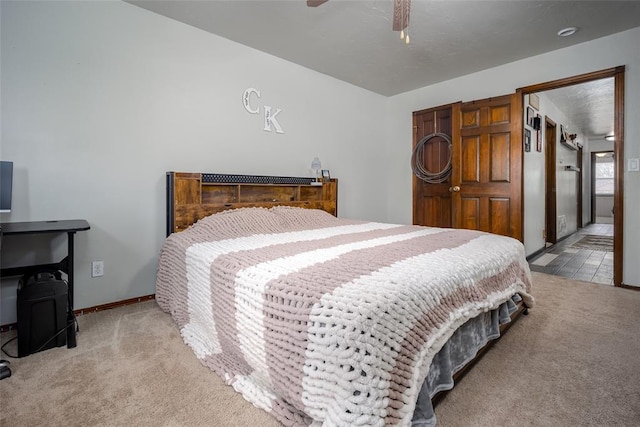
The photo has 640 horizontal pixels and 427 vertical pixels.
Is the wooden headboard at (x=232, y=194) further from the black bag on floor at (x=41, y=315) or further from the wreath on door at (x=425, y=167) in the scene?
the wreath on door at (x=425, y=167)

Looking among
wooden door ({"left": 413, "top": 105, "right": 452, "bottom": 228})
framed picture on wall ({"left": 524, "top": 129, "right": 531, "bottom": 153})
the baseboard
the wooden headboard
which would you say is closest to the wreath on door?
wooden door ({"left": 413, "top": 105, "right": 452, "bottom": 228})

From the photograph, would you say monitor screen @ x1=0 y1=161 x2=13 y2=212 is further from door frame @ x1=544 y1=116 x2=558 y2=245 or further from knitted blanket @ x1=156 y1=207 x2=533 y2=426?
door frame @ x1=544 y1=116 x2=558 y2=245

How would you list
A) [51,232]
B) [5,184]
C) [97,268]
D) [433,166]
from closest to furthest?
[51,232] < [5,184] < [97,268] < [433,166]

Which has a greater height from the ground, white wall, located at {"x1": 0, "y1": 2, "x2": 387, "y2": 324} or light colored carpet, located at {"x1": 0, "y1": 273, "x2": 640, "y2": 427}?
white wall, located at {"x1": 0, "y1": 2, "x2": 387, "y2": 324}

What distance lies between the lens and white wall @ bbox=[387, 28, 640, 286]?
2.90m

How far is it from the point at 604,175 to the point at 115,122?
1266cm

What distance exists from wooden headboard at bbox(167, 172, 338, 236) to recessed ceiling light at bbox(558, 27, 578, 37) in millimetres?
2543

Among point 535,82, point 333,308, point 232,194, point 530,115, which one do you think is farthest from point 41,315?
point 530,115

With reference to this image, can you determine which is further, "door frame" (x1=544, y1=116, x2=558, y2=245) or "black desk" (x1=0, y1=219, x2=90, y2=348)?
"door frame" (x1=544, y1=116, x2=558, y2=245)

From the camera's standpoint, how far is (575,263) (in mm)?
3859

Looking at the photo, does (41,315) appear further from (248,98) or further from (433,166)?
(433,166)

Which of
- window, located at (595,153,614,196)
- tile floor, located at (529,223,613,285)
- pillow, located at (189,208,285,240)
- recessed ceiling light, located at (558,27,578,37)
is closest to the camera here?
pillow, located at (189,208,285,240)

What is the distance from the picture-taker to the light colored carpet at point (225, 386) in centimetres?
125

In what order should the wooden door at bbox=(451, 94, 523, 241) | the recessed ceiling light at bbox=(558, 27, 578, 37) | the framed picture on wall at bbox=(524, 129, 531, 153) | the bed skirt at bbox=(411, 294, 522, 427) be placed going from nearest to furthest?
the bed skirt at bbox=(411, 294, 522, 427), the recessed ceiling light at bbox=(558, 27, 578, 37), the wooden door at bbox=(451, 94, 523, 241), the framed picture on wall at bbox=(524, 129, 531, 153)
